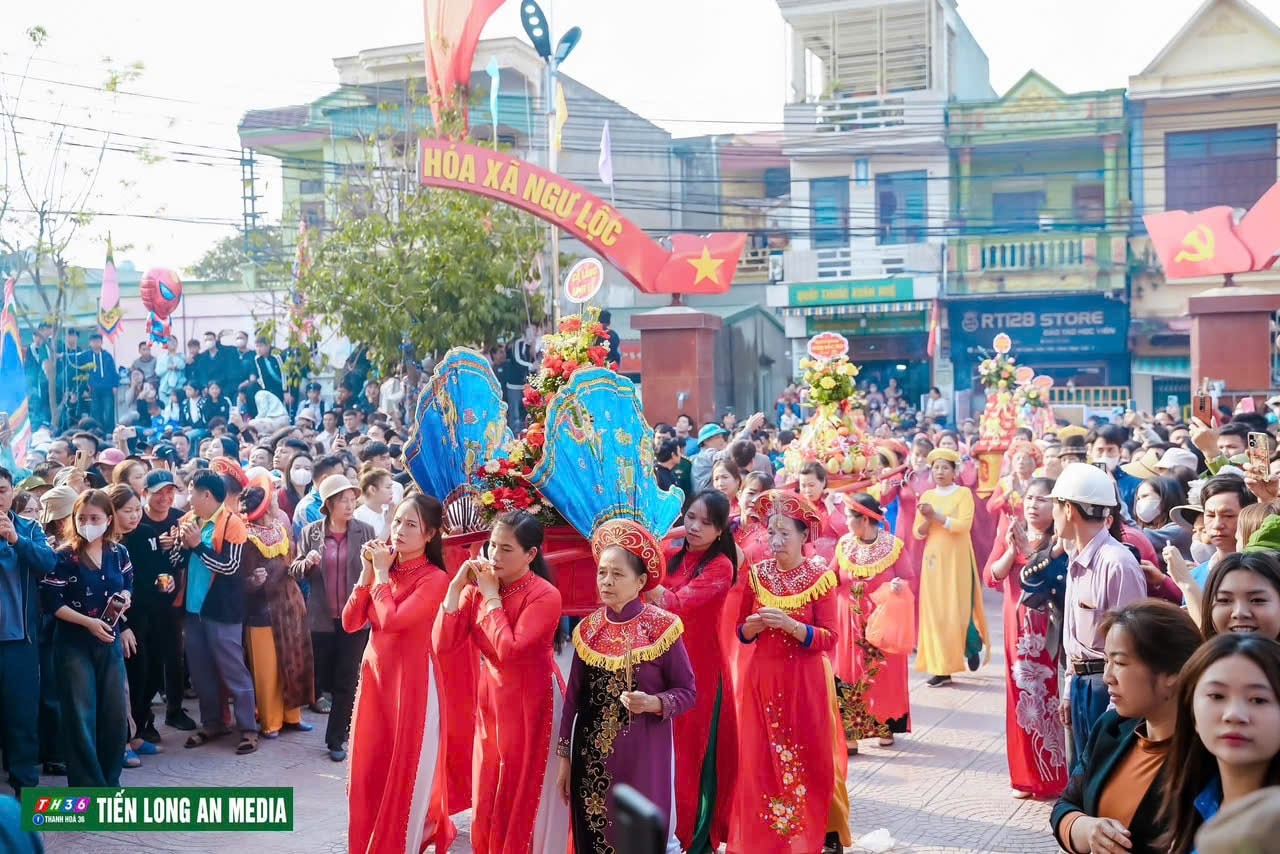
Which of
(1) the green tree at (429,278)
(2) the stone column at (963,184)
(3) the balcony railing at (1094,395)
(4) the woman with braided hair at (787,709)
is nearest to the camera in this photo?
(4) the woman with braided hair at (787,709)

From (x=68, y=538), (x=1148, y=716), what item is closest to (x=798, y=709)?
(x=1148, y=716)

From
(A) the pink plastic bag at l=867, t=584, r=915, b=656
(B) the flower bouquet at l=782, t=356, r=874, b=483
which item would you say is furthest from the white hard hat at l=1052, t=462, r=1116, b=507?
(B) the flower bouquet at l=782, t=356, r=874, b=483

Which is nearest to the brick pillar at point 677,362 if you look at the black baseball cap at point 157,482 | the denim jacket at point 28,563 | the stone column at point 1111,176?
the black baseball cap at point 157,482

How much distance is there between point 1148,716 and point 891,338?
1003 inches

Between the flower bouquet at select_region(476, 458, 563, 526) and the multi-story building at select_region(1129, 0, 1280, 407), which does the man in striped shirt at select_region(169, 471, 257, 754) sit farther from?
the multi-story building at select_region(1129, 0, 1280, 407)

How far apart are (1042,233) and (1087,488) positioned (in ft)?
73.8

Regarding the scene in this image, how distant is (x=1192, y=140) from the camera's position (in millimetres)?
26219

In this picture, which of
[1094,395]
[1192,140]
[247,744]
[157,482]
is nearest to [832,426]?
[247,744]

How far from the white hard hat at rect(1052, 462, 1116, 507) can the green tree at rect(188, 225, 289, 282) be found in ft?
76.9

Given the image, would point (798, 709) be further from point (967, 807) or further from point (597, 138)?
point (597, 138)

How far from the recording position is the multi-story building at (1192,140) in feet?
84.2

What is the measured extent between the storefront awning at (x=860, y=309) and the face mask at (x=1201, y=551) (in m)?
21.3

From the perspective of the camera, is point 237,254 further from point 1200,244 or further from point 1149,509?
point 1149,509

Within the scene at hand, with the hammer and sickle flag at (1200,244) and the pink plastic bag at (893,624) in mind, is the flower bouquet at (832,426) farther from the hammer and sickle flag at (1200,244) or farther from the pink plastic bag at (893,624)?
the hammer and sickle flag at (1200,244)
